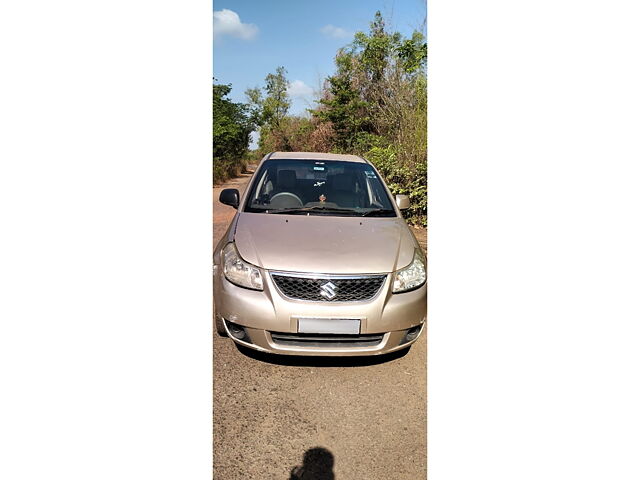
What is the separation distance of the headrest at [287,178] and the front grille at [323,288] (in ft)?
4.60

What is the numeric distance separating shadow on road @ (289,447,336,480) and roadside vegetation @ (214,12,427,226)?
5.51m

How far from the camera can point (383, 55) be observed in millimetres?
12570

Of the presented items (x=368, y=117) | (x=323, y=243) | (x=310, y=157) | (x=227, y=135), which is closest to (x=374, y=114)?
(x=368, y=117)

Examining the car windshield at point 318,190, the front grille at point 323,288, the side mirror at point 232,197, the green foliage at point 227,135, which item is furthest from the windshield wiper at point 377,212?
the green foliage at point 227,135

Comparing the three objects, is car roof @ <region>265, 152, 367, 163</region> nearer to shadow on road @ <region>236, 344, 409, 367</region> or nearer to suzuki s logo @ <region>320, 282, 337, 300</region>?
suzuki s logo @ <region>320, 282, 337, 300</region>

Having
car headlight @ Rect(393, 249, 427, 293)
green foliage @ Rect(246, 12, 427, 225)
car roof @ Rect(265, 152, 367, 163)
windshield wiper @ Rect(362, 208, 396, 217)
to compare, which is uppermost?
green foliage @ Rect(246, 12, 427, 225)

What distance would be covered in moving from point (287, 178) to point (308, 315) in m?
1.70

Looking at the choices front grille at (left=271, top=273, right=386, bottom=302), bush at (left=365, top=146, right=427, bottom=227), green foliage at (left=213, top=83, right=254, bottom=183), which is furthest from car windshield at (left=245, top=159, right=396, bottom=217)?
green foliage at (left=213, top=83, right=254, bottom=183)

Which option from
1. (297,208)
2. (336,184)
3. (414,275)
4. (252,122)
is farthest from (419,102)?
(252,122)

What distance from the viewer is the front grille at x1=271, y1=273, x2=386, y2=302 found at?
231cm

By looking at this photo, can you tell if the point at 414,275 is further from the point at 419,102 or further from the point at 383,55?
the point at 383,55

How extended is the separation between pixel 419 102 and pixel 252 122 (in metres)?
16.7

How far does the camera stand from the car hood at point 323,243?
2.39 metres

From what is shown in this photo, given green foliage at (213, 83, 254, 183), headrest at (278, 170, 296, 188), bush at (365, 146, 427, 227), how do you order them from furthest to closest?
1. green foliage at (213, 83, 254, 183)
2. bush at (365, 146, 427, 227)
3. headrest at (278, 170, 296, 188)
